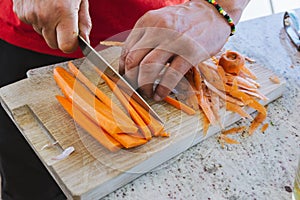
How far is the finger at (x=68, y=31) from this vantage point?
0.96 metres

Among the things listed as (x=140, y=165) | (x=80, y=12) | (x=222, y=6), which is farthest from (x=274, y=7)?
(x=140, y=165)

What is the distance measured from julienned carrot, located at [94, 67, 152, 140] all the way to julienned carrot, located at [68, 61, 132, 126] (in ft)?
0.05

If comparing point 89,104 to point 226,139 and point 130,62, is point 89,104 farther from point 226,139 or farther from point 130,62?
point 226,139

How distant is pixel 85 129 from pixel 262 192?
39cm

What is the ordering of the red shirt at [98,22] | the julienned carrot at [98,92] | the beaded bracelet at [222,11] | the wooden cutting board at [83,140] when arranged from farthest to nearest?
the red shirt at [98,22], the beaded bracelet at [222,11], the julienned carrot at [98,92], the wooden cutting board at [83,140]

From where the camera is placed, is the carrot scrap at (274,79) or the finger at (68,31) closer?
the finger at (68,31)

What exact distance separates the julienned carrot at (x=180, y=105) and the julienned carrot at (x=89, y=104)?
14cm

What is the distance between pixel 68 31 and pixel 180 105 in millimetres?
311

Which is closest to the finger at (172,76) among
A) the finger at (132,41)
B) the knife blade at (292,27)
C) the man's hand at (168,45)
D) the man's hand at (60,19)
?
the man's hand at (168,45)

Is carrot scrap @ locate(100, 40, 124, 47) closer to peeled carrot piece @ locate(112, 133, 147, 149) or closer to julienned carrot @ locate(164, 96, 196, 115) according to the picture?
julienned carrot @ locate(164, 96, 196, 115)

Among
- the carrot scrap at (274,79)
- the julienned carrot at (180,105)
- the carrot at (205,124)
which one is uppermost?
the julienned carrot at (180,105)

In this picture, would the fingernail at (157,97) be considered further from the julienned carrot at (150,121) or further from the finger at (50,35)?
the finger at (50,35)

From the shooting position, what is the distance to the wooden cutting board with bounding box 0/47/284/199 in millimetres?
814

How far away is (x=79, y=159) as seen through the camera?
0.85 meters
